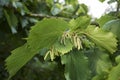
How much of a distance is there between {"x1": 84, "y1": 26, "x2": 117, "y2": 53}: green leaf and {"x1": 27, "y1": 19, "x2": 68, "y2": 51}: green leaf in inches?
2.2

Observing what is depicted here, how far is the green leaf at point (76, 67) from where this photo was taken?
0.65m

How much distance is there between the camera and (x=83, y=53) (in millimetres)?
698

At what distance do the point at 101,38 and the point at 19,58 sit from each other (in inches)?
6.9

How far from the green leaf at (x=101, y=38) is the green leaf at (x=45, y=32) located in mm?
56

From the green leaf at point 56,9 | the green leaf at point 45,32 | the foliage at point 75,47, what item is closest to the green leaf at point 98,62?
the foliage at point 75,47

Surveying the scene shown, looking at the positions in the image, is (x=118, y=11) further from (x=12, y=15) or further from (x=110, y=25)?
(x=12, y=15)

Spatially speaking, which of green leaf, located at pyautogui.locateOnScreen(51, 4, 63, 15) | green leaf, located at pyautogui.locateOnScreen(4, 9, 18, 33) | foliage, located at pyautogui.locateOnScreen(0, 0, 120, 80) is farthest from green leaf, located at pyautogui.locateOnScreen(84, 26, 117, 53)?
green leaf, located at pyautogui.locateOnScreen(51, 4, 63, 15)

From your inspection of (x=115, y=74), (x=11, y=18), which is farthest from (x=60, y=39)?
(x=11, y=18)

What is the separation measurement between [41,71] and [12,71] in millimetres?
2423

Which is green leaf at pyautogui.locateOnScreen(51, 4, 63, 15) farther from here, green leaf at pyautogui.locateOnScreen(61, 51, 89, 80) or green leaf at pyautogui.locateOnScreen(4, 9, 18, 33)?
green leaf at pyautogui.locateOnScreen(61, 51, 89, 80)

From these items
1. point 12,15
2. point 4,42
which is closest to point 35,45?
point 12,15

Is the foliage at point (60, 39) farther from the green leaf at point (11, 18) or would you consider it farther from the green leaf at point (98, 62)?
the green leaf at point (11, 18)

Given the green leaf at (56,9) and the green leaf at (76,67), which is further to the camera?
the green leaf at (56,9)

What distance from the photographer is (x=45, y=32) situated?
0.63 meters
